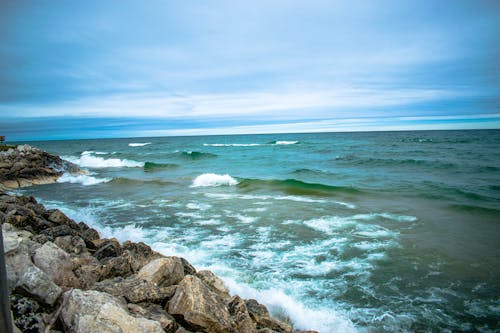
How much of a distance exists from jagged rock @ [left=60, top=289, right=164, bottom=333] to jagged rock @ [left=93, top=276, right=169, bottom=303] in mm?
729

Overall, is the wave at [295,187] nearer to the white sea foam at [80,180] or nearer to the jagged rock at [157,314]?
the white sea foam at [80,180]

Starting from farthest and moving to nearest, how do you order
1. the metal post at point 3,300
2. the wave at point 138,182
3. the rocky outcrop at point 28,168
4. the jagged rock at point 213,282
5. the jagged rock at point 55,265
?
the wave at point 138,182
the rocky outcrop at point 28,168
the jagged rock at point 213,282
the jagged rock at point 55,265
the metal post at point 3,300

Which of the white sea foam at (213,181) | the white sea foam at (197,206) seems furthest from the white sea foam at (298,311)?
the white sea foam at (213,181)

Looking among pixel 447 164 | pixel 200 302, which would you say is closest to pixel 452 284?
pixel 200 302

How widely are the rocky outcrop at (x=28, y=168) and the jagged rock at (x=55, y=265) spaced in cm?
1589

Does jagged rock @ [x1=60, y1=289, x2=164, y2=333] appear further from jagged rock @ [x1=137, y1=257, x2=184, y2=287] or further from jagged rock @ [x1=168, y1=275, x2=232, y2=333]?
jagged rock @ [x1=137, y1=257, x2=184, y2=287]

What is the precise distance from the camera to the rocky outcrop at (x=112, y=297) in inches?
123

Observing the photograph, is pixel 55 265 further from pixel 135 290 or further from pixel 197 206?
pixel 197 206

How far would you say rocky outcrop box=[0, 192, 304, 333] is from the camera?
10.3ft

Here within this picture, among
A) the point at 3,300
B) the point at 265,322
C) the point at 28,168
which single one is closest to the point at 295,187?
the point at 265,322

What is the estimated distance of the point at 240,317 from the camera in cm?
427

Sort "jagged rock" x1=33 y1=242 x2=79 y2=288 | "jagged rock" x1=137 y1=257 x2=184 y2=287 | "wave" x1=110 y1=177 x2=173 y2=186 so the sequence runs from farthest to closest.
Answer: "wave" x1=110 y1=177 x2=173 y2=186
"jagged rock" x1=137 y1=257 x2=184 y2=287
"jagged rock" x1=33 y1=242 x2=79 y2=288

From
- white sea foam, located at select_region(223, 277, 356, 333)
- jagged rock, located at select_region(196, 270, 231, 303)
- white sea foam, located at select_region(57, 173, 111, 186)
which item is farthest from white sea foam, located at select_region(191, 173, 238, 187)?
jagged rock, located at select_region(196, 270, 231, 303)

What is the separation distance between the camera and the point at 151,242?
350 inches
